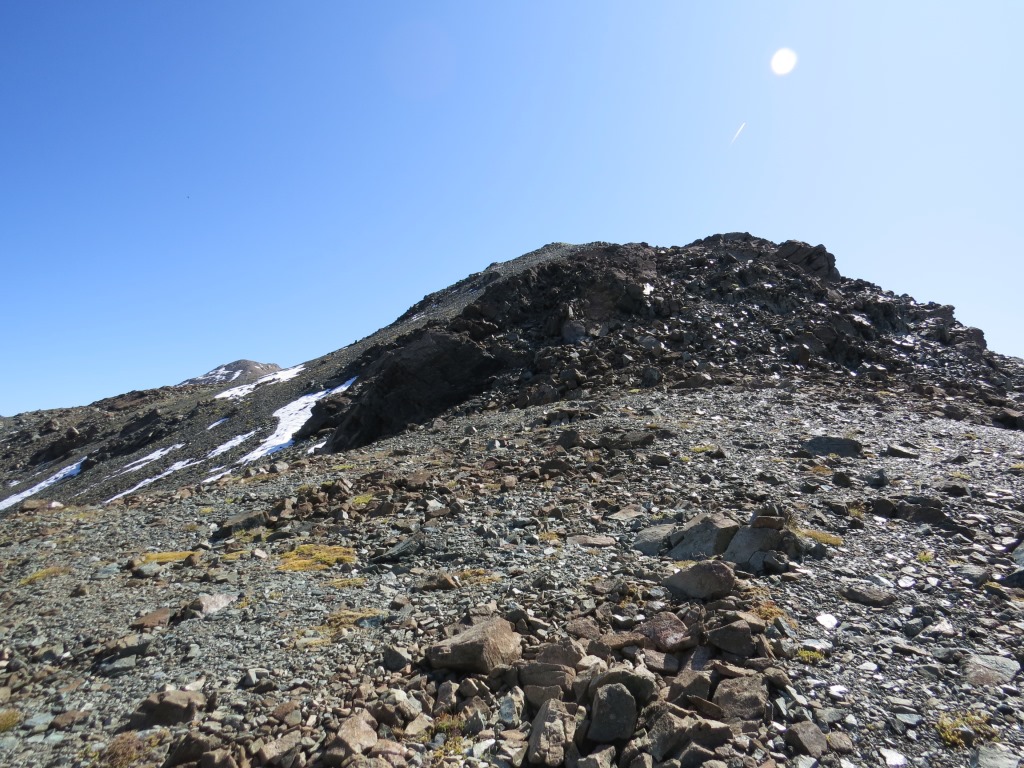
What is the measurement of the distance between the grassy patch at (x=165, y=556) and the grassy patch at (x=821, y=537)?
41.2 feet

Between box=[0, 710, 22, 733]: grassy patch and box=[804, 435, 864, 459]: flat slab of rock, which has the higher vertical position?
box=[0, 710, 22, 733]: grassy patch

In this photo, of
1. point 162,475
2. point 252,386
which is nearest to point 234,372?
point 252,386

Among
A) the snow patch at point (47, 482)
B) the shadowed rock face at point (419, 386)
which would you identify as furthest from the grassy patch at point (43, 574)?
the snow patch at point (47, 482)

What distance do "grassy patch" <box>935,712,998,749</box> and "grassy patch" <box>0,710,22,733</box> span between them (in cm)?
994

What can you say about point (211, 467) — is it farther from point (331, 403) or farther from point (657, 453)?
point (657, 453)

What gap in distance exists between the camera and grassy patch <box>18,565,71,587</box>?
37.7 ft

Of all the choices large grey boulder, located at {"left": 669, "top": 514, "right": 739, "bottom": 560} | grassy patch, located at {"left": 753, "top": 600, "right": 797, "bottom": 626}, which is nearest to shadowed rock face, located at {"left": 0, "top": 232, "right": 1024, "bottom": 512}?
A: large grey boulder, located at {"left": 669, "top": 514, "right": 739, "bottom": 560}

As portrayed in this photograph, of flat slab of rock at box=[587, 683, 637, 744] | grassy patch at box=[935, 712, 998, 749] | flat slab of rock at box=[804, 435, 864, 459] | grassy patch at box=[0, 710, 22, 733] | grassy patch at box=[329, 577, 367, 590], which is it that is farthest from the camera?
flat slab of rock at box=[804, 435, 864, 459]

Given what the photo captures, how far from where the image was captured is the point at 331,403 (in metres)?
38.9

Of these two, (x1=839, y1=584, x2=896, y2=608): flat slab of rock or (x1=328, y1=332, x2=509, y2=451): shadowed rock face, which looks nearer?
(x1=839, y1=584, x2=896, y2=608): flat slab of rock

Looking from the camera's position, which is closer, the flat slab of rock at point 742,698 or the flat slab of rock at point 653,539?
the flat slab of rock at point 742,698

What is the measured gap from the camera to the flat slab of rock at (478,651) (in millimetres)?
7031

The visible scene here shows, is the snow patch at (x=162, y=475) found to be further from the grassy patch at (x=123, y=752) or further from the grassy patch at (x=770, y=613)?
the grassy patch at (x=770, y=613)

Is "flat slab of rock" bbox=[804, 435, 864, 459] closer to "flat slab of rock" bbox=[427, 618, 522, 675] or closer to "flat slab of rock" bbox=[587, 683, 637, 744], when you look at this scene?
"flat slab of rock" bbox=[427, 618, 522, 675]
